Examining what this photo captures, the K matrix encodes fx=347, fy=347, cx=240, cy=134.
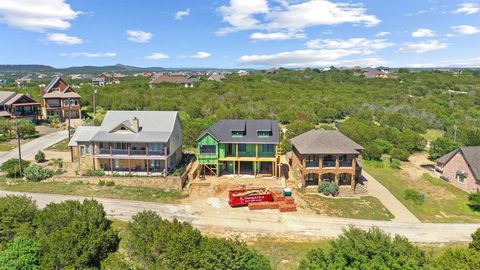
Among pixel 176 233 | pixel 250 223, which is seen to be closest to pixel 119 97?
pixel 250 223

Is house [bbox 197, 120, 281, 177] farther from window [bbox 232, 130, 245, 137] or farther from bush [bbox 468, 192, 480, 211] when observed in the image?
bush [bbox 468, 192, 480, 211]

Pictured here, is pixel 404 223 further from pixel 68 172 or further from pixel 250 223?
pixel 68 172

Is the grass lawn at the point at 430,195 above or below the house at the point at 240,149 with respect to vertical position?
below

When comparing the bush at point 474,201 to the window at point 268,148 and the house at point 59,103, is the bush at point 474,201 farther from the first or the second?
the house at point 59,103

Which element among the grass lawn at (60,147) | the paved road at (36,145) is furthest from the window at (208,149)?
the paved road at (36,145)

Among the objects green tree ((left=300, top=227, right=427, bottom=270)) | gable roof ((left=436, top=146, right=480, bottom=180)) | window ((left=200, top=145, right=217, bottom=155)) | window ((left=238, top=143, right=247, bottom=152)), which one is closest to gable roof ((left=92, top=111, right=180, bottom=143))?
window ((left=200, top=145, right=217, bottom=155))

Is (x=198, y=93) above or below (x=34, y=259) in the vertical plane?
above
